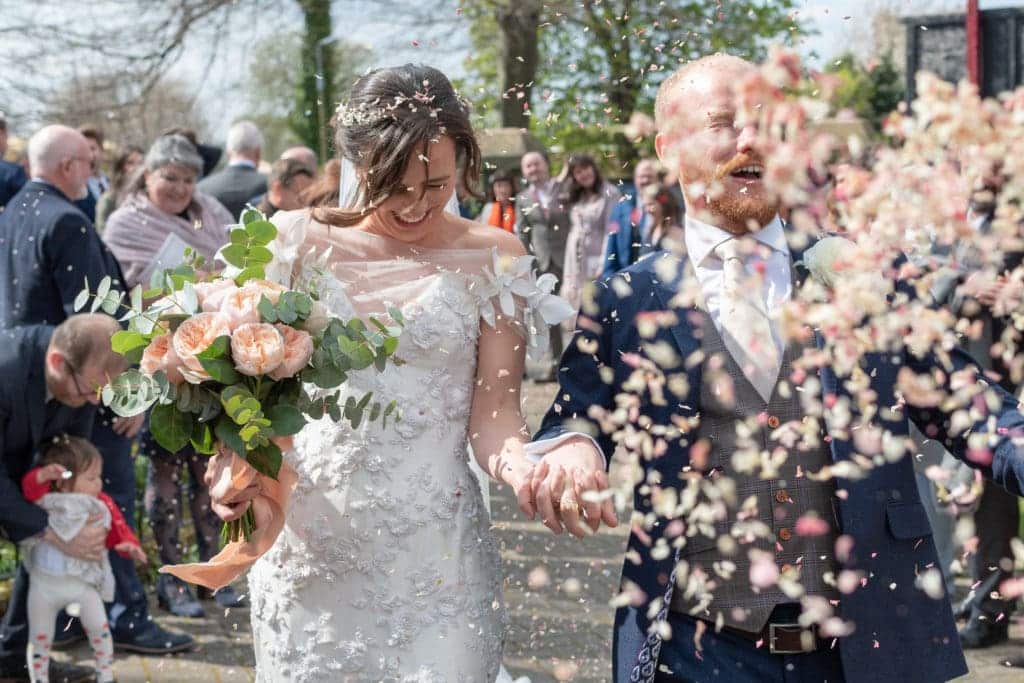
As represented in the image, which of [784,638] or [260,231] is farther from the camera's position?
[260,231]

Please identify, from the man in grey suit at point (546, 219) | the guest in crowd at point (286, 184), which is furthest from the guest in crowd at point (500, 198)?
the guest in crowd at point (286, 184)

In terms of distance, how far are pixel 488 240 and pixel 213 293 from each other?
0.81m

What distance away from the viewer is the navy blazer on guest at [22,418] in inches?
198

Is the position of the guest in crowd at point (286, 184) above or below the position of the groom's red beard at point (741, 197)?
below

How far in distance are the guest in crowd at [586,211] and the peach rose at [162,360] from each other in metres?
7.66

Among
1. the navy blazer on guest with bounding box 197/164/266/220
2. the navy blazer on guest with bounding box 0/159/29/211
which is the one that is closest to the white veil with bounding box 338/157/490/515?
the navy blazer on guest with bounding box 0/159/29/211

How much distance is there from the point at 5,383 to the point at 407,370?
2.25m

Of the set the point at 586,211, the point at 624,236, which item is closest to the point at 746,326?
the point at 624,236

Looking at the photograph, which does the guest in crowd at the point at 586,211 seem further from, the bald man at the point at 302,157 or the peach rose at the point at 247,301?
the peach rose at the point at 247,301

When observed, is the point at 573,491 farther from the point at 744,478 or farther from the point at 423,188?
the point at 423,188

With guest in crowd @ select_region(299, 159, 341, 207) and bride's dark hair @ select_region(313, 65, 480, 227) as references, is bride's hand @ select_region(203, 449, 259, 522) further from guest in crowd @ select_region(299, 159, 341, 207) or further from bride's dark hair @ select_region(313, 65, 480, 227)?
guest in crowd @ select_region(299, 159, 341, 207)

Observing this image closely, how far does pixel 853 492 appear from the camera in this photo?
2.92 meters

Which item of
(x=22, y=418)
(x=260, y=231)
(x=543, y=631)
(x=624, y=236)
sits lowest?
(x=543, y=631)

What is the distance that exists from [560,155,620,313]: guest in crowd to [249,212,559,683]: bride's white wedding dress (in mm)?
7188
